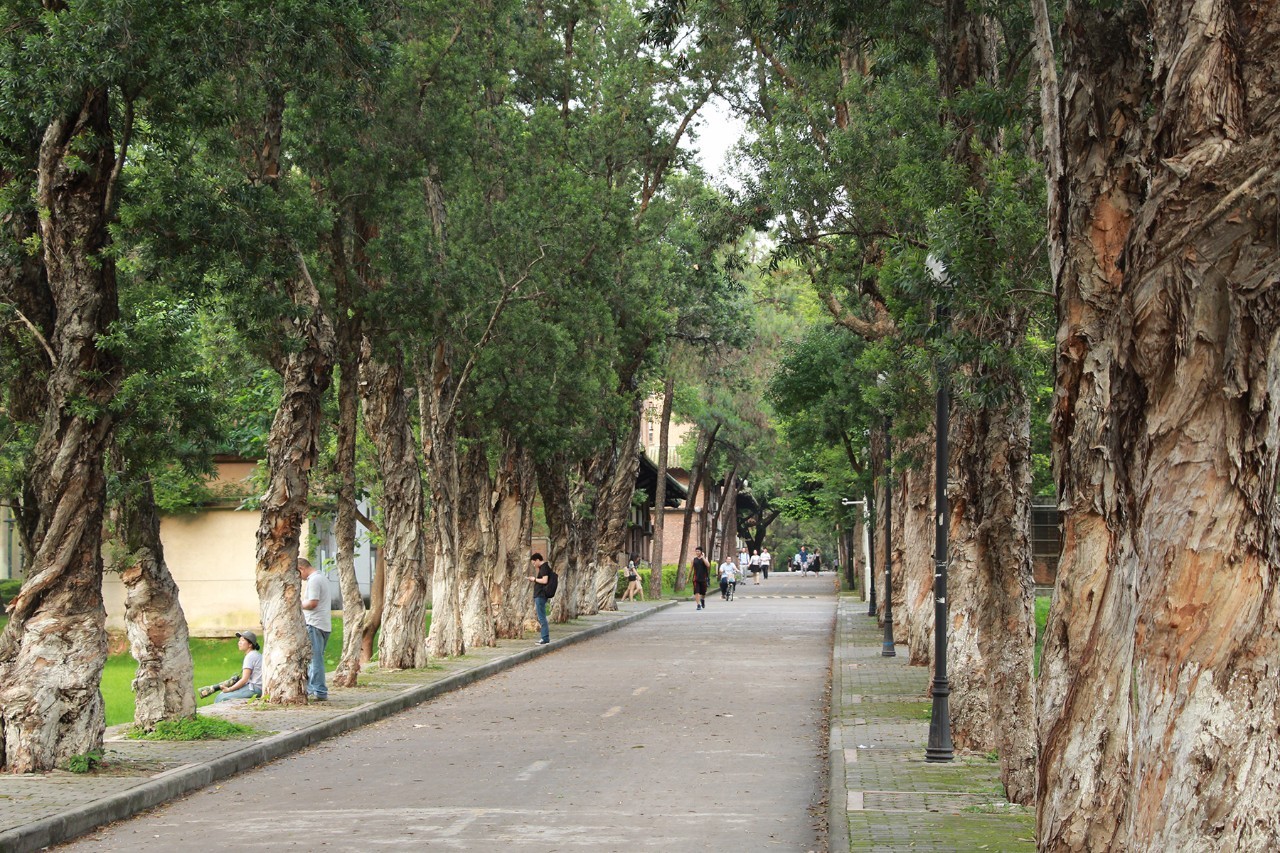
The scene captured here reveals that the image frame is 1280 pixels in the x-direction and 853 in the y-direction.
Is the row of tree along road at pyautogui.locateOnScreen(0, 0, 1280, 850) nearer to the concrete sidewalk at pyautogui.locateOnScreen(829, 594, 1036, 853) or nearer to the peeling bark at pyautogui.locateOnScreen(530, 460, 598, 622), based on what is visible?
the concrete sidewalk at pyautogui.locateOnScreen(829, 594, 1036, 853)

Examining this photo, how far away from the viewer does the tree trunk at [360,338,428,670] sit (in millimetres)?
22297

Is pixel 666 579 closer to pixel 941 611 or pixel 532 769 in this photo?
pixel 532 769

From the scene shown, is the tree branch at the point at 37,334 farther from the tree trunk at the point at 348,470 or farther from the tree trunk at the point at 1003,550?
the tree trunk at the point at 1003,550

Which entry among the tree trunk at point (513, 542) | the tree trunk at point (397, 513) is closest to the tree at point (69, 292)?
the tree trunk at point (397, 513)

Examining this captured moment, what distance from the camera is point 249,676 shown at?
1930 cm

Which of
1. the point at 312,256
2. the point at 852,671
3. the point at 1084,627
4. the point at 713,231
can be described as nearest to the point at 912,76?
the point at 713,231

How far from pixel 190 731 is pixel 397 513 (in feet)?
27.5

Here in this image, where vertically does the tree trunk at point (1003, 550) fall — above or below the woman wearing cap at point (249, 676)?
above

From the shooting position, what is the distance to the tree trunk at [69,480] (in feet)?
39.1

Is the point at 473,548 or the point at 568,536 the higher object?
the point at 568,536

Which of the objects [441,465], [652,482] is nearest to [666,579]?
[652,482]

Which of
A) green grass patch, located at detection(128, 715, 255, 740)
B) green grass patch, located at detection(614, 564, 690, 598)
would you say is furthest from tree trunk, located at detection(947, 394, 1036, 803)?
green grass patch, located at detection(614, 564, 690, 598)

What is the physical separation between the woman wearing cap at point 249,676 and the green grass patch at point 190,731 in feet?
13.5

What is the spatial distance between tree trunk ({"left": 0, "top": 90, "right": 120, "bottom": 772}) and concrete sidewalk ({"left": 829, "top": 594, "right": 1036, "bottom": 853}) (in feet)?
19.8
